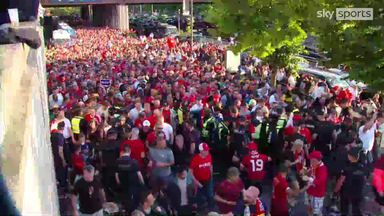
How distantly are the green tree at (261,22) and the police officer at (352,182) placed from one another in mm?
10005

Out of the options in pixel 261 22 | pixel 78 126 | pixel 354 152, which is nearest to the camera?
pixel 354 152

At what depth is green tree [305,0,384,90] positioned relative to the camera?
13672 millimetres

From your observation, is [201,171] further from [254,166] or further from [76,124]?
[76,124]

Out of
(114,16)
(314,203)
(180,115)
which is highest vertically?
(180,115)

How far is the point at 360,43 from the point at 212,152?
475cm

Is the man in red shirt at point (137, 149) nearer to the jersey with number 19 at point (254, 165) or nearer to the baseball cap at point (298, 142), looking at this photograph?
the jersey with number 19 at point (254, 165)

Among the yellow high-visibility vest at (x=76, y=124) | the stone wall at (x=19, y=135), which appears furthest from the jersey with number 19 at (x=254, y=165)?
the stone wall at (x=19, y=135)

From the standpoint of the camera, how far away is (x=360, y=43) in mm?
13938

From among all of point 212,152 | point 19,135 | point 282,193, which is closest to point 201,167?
point 282,193

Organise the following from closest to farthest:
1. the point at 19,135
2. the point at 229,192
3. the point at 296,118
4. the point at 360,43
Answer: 1. the point at 19,135
2. the point at 229,192
3. the point at 296,118
4. the point at 360,43

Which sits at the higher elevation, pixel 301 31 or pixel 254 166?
pixel 301 31

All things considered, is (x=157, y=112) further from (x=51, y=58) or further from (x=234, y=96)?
(x=51, y=58)

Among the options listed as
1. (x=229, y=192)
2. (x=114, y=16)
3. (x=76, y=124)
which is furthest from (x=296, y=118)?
(x=114, y=16)

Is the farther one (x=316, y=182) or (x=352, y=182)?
(x=352, y=182)
